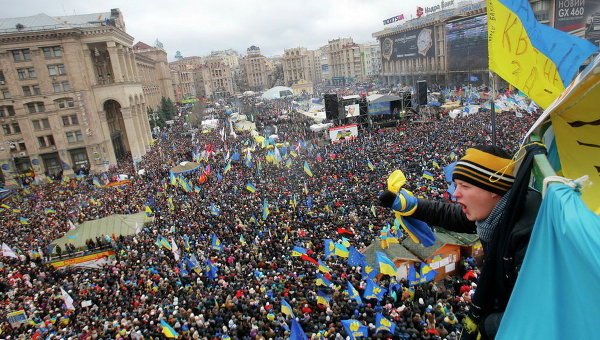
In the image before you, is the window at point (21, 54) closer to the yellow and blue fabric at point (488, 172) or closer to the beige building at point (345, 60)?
the yellow and blue fabric at point (488, 172)

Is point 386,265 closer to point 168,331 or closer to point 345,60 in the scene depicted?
point 168,331

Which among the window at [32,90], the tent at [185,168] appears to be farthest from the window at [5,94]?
the tent at [185,168]

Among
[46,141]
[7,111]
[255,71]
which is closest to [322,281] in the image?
[46,141]

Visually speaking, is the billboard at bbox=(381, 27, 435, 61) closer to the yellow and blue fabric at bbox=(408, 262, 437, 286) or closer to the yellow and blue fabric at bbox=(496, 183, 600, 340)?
the yellow and blue fabric at bbox=(408, 262, 437, 286)

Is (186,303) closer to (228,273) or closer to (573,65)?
(228,273)

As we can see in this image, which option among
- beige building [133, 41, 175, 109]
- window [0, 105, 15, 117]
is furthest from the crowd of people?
beige building [133, 41, 175, 109]

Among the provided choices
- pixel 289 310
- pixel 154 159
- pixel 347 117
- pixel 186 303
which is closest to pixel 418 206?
pixel 289 310
